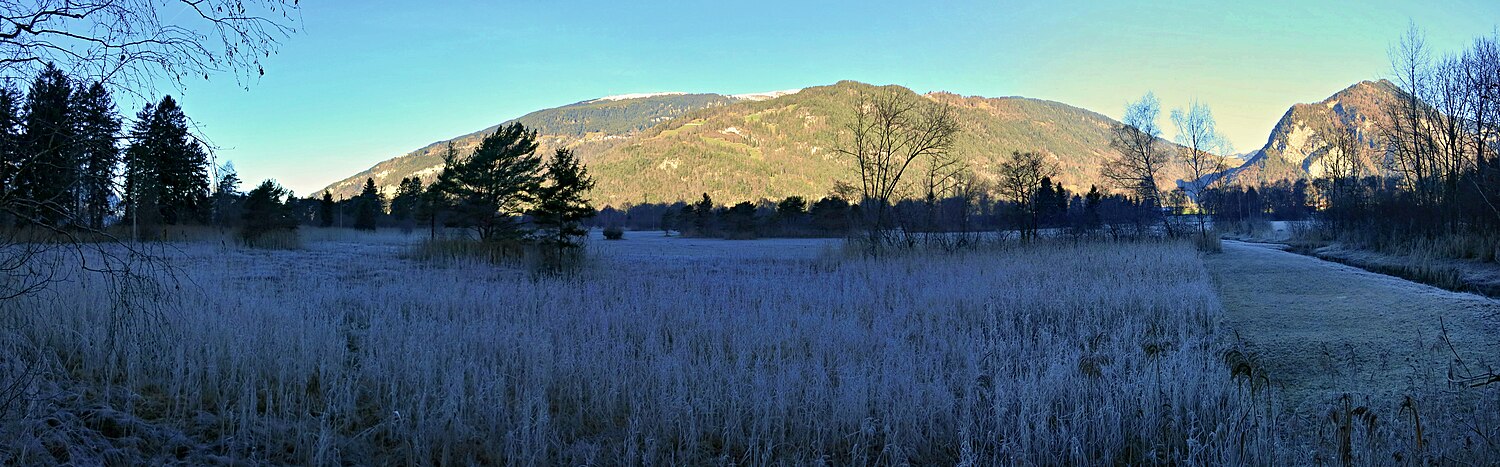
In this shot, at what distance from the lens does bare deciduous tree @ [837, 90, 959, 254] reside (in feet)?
66.2

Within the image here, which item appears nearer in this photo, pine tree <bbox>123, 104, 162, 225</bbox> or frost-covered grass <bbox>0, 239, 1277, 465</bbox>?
pine tree <bbox>123, 104, 162, 225</bbox>

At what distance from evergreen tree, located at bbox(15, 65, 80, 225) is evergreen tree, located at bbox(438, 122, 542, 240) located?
16.3 m

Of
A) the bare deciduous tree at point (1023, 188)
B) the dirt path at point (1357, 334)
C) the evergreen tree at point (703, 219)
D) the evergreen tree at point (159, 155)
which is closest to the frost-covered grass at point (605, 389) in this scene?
the dirt path at point (1357, 334)

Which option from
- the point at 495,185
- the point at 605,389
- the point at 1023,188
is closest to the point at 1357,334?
the point at 605,389

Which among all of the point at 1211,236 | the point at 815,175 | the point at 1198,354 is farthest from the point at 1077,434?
the point at 815,175

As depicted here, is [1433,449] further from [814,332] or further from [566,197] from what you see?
[566,197]

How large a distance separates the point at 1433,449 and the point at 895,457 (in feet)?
8.38

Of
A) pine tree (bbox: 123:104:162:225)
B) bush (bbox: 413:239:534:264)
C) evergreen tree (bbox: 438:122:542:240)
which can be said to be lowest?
bush (bbox: 413:239:534:264)

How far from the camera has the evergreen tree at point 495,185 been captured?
1995 cm

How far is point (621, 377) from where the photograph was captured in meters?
4.52

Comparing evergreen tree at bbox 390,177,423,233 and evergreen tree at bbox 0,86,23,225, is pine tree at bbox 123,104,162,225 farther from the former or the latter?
evergreen tree at bbox 390,177,423,233

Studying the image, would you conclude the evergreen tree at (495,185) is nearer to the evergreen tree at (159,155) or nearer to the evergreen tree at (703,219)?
the evergreen tree at (159,155)

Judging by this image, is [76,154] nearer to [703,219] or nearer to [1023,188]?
[1023,188]

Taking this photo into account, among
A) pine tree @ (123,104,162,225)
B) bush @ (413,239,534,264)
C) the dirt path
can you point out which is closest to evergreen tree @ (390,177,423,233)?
bush @ (413,239,534,264)
